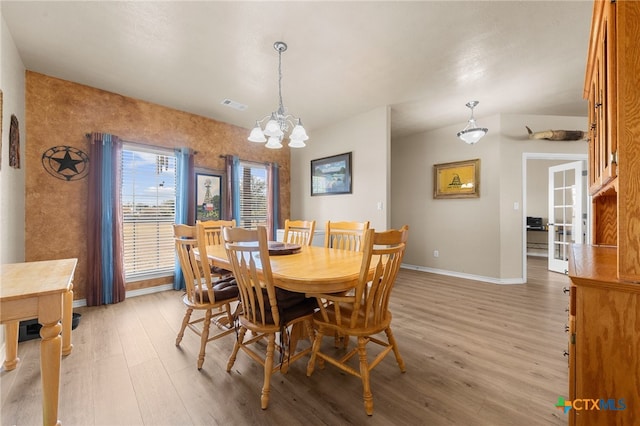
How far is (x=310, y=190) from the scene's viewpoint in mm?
4852

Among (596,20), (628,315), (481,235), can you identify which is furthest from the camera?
(481,235)

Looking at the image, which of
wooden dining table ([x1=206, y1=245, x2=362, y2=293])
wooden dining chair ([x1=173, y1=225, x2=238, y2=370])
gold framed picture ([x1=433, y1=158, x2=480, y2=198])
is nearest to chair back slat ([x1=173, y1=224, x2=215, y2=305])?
wooden dining chair ([x1=173, y1=225, x2=238, y2=370])

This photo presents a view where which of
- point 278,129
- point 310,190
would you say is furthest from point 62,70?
point 310,190

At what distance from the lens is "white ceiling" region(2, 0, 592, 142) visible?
1951 mm

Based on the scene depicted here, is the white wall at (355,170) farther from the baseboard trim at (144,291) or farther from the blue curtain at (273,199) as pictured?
the baseboard trim at (144,291)

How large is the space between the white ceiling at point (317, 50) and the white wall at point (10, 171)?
0.18 meters

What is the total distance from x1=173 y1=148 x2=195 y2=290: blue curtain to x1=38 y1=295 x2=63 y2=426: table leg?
2.48 metres

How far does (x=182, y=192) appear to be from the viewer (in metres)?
3.69

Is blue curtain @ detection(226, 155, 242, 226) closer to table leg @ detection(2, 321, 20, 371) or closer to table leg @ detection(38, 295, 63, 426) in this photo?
table leg @ detection(2, 321, 20, 371)

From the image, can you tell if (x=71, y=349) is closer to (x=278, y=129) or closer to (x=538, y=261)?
(x=278, y=129)

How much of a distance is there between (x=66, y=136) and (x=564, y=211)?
25.2 feet

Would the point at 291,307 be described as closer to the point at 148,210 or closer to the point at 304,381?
the point at 304,381

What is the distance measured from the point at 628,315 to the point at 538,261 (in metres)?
6.16

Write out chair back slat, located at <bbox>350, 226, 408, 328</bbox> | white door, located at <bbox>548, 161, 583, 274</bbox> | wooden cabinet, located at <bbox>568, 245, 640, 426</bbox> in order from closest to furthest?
wooden cabinet, located at <bbox>568, 245, 640, 426</bbox>
chair back slat, located at <bbox>350, 226, 408, 328</bbox>
white door, located at <bbox>548, 161, 583, 274</bbox>
